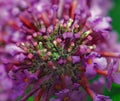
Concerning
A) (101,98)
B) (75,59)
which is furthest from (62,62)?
(101,98)

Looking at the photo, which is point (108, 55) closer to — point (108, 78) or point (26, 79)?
point (108, 78)

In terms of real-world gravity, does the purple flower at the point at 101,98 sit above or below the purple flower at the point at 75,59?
below

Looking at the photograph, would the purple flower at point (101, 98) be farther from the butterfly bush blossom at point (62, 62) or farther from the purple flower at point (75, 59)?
the purple flower at point (75, 59)

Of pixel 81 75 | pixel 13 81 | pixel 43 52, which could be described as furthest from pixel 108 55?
pixel 13 81

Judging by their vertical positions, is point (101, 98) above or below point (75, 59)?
below

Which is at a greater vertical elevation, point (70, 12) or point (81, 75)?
point (70, 12)

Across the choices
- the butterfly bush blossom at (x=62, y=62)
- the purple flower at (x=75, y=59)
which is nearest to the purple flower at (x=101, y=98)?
the butterfly bush blossom at (x=62, y=62)

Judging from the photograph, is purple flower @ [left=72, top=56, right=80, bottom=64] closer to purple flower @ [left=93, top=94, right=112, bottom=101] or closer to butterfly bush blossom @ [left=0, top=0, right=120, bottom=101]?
butterfly bush blossom @ [left=0, top=0, right=120, bottom=101]

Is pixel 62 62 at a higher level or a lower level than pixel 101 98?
higher

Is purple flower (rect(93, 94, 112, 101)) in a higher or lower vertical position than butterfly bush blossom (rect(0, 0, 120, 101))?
lower

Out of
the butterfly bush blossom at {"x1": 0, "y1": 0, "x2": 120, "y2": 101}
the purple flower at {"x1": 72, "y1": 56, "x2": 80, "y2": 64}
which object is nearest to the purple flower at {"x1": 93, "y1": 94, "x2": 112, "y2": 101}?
the butterfly bush blossom at {"x1": 0, "y1": 0, "x2": 120, "y2": 101}

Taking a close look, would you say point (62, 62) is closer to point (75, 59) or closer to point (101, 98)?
point (75, 59)
